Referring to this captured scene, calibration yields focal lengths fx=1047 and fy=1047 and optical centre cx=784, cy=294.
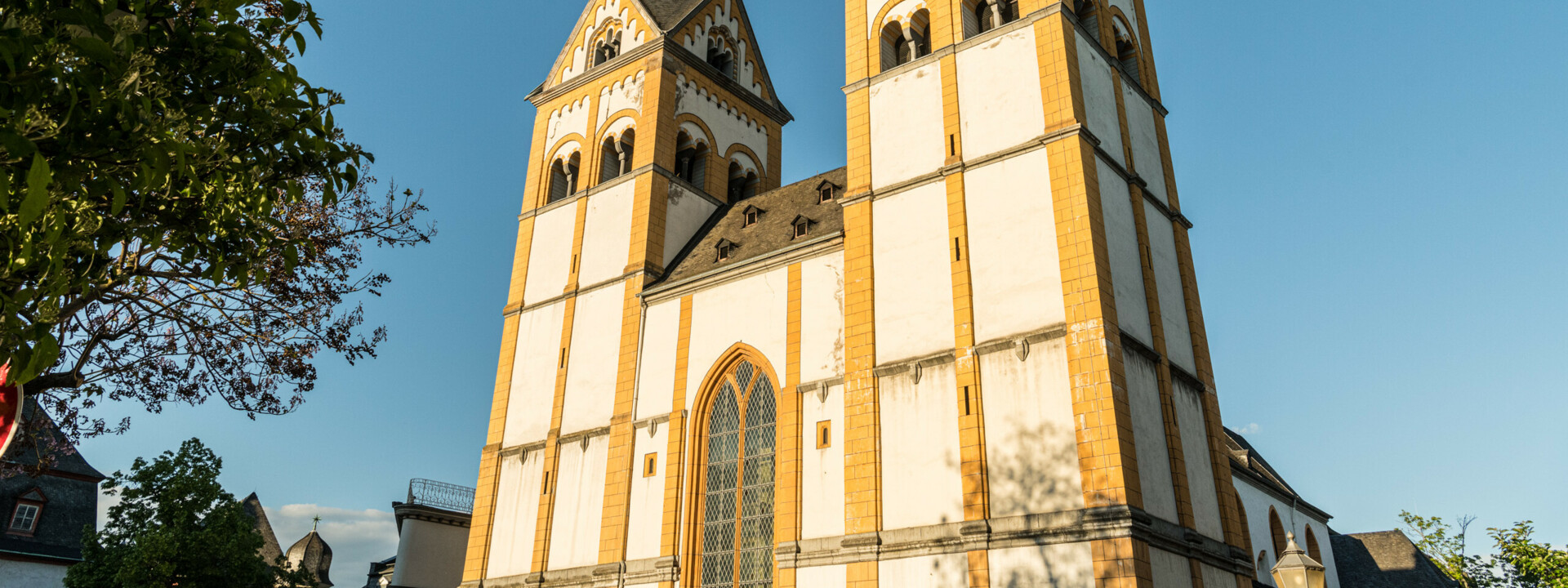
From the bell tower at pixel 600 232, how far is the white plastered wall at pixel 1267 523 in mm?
17971

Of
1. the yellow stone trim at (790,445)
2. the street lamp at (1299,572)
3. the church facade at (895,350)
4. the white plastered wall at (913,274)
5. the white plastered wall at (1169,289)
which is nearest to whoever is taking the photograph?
the street lamp at (1299,572)

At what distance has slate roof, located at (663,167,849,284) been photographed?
89.1 feet

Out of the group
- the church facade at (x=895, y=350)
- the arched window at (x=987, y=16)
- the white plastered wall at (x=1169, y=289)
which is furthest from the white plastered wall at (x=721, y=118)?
the white plastered wall at (x=1169, y=289)

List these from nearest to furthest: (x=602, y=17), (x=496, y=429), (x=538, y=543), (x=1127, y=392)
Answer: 1. (x=1127, y=392)
2. (x=538, y=543)
3. (x=496, y=429)
4. (x=602, y=17)

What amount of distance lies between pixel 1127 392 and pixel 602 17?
2336 cm

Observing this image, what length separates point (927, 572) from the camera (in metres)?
20.0

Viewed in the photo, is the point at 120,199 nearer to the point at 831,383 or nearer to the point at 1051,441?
the point at 1051,441

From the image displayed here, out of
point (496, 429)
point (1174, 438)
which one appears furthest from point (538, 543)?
point (1174, 438)

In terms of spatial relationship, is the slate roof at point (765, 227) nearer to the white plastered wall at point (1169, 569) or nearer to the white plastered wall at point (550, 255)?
the white plastered wall at point (550, 255)

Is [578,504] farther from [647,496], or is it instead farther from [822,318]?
[822,318]

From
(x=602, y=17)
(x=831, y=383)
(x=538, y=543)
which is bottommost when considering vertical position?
(x=538, y=543)

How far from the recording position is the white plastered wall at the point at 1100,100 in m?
23.1

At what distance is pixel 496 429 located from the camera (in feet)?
99.0

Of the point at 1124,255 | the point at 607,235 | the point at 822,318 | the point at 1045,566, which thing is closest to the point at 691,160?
the point at 607,235
